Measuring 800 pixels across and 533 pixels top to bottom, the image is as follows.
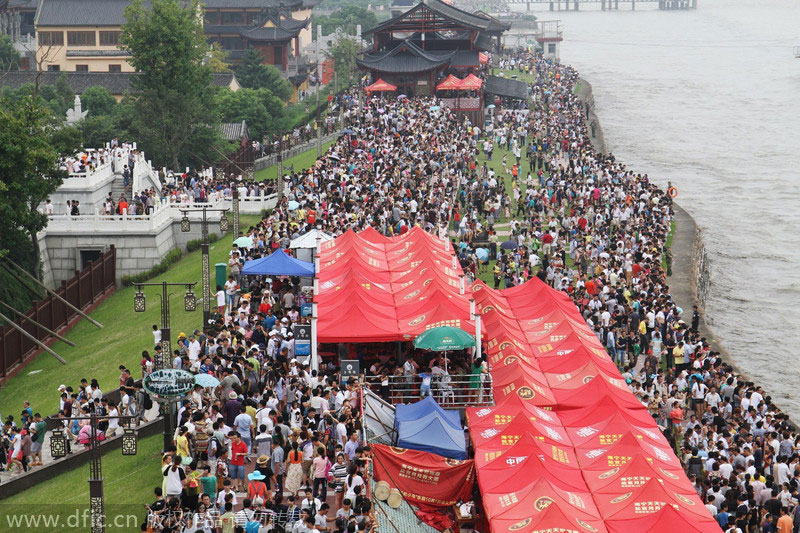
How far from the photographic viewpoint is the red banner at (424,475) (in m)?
22.1

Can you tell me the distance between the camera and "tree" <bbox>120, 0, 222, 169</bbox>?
5338 cm

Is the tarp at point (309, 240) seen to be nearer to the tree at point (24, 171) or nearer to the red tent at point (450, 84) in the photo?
the tree at point (24, 171)

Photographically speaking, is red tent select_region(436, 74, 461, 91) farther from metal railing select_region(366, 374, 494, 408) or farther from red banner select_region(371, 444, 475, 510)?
red banner select_region(371, 444, 475, 510)

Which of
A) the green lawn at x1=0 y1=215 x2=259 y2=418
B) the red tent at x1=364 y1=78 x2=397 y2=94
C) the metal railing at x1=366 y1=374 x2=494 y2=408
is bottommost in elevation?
the green lawn at x1=0 y1=215 x2=259 y2=418

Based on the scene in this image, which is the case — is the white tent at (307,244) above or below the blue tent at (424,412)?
above

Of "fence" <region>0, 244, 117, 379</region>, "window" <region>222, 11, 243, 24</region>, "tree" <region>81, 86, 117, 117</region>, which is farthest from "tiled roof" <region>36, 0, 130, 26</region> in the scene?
"fence" <region>0, 244, 117, 379</region>

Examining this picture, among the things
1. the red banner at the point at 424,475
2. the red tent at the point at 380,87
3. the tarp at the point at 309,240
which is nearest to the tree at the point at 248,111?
the red tent at the point at 380,87

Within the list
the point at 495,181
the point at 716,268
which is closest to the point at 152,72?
the point at 495,181

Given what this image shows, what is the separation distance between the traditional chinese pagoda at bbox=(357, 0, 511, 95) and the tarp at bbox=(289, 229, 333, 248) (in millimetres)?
36700

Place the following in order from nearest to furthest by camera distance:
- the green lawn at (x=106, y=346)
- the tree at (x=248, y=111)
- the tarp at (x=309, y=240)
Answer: the tarp at (x=309, y=240) < the green lawn at (x=106, y=346) < the tree at (x=248, y=111)

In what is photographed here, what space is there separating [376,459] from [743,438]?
8274 millimetres

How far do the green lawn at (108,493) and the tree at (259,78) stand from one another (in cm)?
5764

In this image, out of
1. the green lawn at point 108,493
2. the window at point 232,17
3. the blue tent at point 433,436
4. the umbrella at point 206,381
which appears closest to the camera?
the blue tent at point 433,436

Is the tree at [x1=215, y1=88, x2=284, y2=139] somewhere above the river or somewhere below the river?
above
